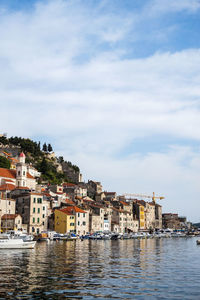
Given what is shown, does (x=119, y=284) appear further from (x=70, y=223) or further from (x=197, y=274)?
(x=70, y=223)

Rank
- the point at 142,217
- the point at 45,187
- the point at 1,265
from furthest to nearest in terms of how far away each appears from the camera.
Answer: the point at 142,217 → the point at 45,187 → the point at 1,265

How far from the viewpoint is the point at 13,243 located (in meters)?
57.5

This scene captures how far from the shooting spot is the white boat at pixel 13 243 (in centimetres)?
5656

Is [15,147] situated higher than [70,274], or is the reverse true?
[15,147]

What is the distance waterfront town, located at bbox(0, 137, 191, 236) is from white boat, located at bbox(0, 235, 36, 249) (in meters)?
18.7

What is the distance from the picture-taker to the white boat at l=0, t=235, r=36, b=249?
186 ft

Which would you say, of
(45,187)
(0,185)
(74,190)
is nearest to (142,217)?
(74,190)

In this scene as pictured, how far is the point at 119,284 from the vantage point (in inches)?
1044

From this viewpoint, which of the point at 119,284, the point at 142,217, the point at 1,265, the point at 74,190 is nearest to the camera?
the point at 119,284

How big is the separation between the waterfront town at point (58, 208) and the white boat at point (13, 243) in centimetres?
1874

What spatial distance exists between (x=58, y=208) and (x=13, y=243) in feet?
161

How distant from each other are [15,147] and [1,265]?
137 metres

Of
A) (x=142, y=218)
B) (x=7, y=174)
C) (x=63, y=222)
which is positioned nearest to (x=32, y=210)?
(x=63, y=222)

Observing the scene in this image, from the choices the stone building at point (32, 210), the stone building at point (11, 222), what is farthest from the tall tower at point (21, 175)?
the stone building at point (11, 222)
